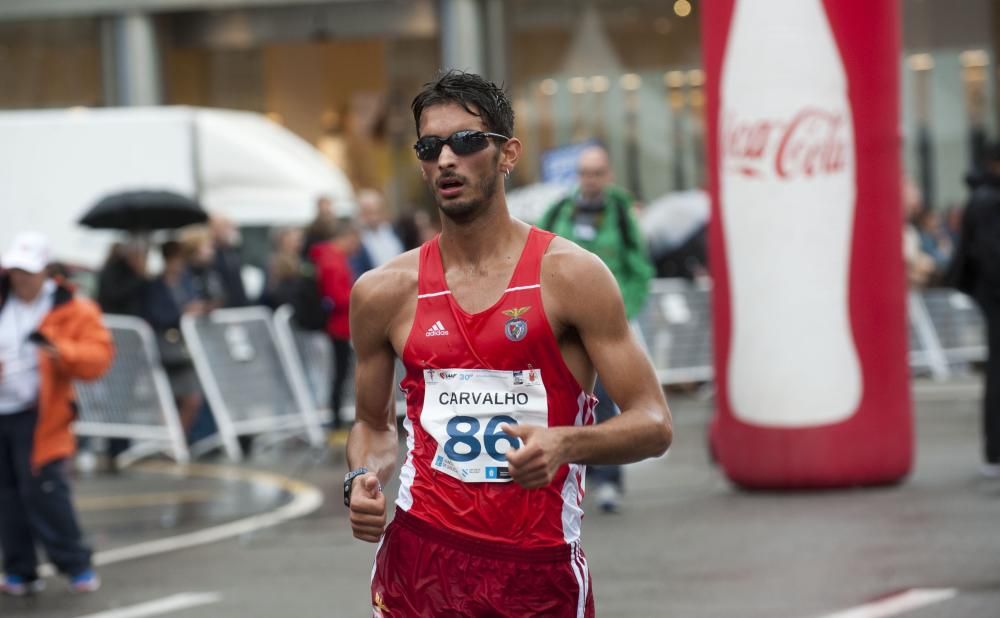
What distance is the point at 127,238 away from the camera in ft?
51.4

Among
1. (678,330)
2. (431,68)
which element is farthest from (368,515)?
(431,68)

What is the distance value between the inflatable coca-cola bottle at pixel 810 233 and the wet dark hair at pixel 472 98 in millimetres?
6088

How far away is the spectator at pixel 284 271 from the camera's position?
52.0 feet

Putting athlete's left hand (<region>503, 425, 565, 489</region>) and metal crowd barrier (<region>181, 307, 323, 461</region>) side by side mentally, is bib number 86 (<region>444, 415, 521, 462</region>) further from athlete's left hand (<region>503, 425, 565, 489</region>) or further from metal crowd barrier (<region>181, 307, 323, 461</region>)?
metal crowd barrier (<region>181, 307, 323, 461</region>)

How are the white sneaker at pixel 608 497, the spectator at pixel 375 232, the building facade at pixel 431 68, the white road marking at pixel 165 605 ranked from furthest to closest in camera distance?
the building facade at pixel 431 68, the spectator at pixel 375 232, the white sneaker at pixel 608 497, the white road marking at pixel 165 605

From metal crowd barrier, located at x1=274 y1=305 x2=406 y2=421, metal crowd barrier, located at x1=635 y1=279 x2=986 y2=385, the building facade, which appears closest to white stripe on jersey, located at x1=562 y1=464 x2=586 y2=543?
metal crowd barrier, located at x1=274 y1=305 x2=406 y2=421

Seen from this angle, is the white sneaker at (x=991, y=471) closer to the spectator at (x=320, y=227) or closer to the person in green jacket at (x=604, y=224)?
the person in green jacket at (x=604, y=224)

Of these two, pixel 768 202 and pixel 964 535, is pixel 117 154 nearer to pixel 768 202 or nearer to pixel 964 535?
pixel 768 202

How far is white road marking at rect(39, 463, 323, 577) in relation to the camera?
406 inches

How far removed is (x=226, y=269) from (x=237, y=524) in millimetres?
5601

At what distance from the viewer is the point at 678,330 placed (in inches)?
713

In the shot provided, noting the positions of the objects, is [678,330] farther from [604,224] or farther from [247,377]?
[604,224]

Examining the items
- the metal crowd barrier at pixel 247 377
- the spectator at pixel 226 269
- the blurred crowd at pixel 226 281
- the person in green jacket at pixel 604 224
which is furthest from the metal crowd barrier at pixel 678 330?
the person in green jacket at pixel 604 224

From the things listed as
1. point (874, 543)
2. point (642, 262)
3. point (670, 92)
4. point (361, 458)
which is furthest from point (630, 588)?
point (670, 92)
